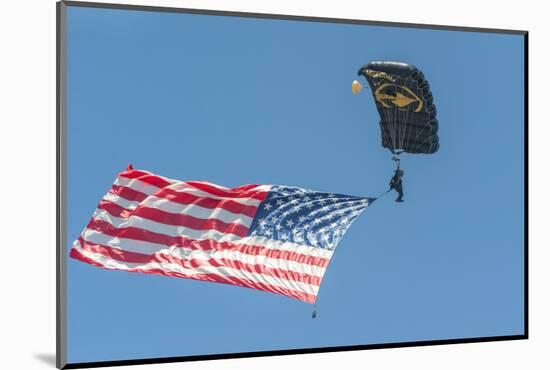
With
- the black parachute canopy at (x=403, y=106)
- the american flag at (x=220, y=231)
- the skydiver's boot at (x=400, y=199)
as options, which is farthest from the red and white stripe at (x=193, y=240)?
the black parachute canopy at (x=403, y=106)

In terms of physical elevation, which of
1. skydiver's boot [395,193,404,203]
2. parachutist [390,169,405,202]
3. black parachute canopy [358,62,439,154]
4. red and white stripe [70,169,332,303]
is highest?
black parachute canopy [358,62,439,154]

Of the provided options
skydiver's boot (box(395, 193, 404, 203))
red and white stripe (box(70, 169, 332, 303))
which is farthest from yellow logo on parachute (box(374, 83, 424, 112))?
red and white stripe (box(70, 169, 332, 303))

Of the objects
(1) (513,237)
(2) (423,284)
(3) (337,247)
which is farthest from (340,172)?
(1) (513,237)

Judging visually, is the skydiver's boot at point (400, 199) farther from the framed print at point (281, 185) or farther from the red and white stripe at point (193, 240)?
the red and white stripe at point (193, 240)

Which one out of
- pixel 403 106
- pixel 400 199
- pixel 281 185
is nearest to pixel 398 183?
pixel 400 199

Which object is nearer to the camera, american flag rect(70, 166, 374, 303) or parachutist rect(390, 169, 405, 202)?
american flag rect(70, 166, 374, 303)

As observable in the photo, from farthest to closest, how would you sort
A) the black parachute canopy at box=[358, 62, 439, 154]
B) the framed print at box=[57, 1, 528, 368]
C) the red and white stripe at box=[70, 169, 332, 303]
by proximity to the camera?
the black parachute canopy at box=[358, 62, 439, 154]
the red and white stripe at box=[70, 169, 332, 303]
the framed print at box=[57, 1, 528, 368]

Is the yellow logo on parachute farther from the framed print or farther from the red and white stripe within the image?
the red and white stripe
